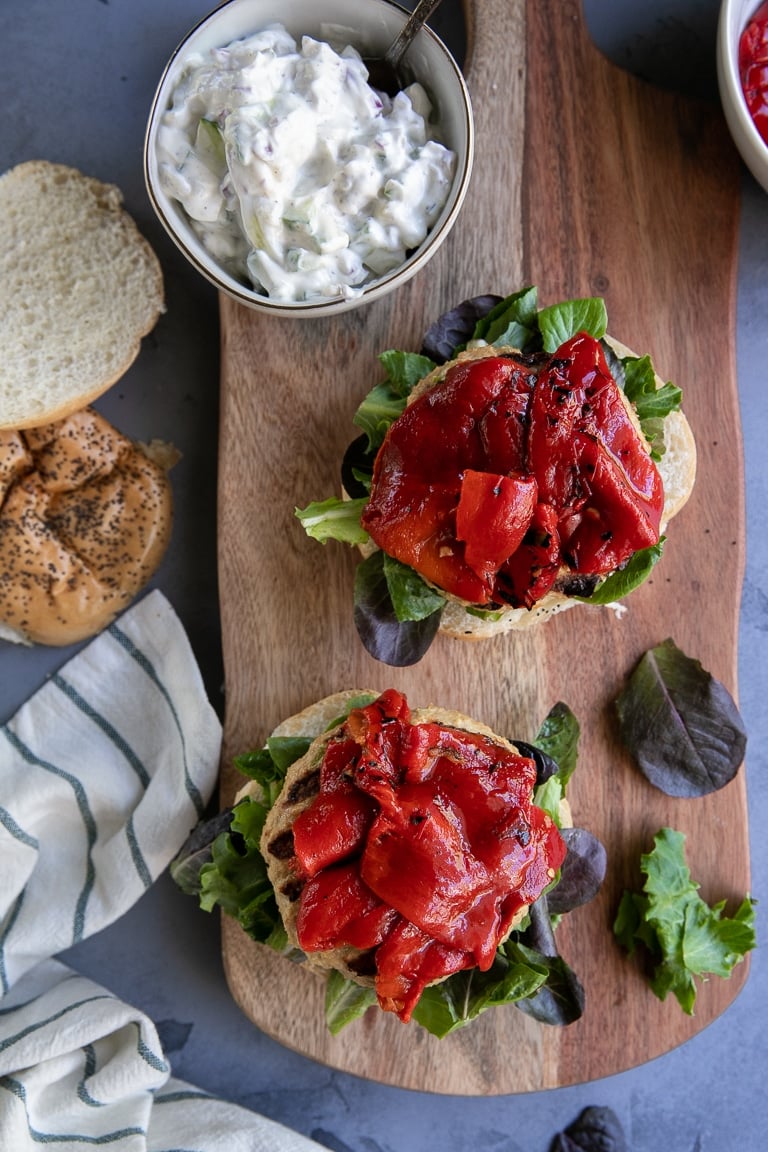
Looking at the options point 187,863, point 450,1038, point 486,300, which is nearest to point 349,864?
point 187,863

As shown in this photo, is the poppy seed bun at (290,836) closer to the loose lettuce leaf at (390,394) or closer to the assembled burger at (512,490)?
the assembled burger at (512,490)

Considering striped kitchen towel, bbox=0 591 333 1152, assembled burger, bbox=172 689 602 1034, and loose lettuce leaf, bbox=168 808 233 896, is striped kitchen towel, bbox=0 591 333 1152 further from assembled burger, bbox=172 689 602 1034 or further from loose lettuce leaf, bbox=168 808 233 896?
assembled burger, bbox=172 689 602 1034

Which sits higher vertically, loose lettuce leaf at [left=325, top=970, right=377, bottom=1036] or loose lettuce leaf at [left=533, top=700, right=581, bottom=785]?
loose lettuce leaf at [left=533, top=700, right=581, bottom=785]

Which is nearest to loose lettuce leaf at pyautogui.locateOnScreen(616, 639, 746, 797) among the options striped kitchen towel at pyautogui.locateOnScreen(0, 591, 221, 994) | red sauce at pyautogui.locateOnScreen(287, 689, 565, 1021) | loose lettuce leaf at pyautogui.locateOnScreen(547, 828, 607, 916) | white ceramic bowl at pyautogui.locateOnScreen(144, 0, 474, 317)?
loose lettuce leaf at pyautogui.locateOnScreen(547, 828, 607, 916)

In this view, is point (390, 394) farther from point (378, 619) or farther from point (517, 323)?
point (378, 619)

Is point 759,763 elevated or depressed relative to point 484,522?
depressed

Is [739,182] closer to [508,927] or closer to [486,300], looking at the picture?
[486,300]

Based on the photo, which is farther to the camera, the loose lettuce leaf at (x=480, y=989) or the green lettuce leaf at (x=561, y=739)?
the green lettuce leaf at (x=561, y=739)

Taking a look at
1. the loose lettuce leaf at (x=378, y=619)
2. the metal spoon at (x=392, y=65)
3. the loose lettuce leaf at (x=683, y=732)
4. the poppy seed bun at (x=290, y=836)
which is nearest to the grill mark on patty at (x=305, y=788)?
the poppy seed bun at (x=290, y=836)
